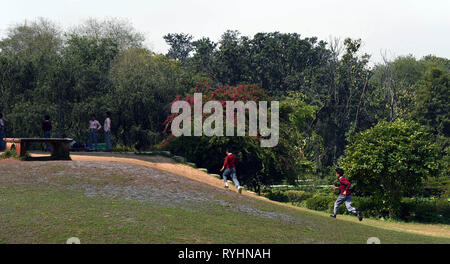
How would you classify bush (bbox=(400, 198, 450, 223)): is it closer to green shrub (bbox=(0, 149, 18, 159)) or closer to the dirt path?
the dirt path

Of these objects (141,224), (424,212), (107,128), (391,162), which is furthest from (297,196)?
(141,224)

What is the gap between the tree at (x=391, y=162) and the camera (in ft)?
83.8

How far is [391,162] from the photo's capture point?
25.4m

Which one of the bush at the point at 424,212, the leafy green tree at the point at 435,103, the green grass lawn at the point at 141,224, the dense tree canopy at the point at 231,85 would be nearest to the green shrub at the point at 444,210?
the bush at the point at 424,212

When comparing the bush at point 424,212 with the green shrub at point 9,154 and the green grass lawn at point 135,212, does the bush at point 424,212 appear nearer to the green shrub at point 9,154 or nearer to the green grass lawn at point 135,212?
the green grass lawn at point 135,212

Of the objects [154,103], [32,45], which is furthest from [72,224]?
[32,45]

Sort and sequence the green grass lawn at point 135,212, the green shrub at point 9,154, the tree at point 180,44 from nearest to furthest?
the green grass lawn at point 135,212
the green shrub at point 9,154
the tree at point 180,44

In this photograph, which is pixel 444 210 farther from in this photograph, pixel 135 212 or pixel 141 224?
pixel 141 224

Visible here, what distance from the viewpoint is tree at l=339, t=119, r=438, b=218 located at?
25.5 meters

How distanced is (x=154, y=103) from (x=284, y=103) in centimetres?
916

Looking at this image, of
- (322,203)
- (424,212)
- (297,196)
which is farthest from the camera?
(297,196)

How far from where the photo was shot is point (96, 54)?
142 ft

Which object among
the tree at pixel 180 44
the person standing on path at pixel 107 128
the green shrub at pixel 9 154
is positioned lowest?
the green shrub at pixel 9 154
